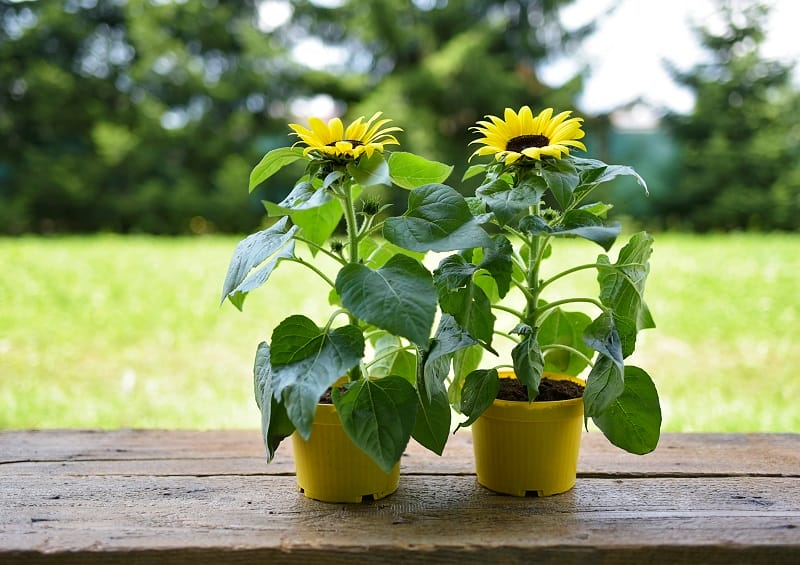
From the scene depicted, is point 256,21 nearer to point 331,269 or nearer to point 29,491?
point 331,269

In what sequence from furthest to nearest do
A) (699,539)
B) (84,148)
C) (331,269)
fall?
(84,148) < (331,269) < (699,539)

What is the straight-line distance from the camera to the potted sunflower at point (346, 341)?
2.57 feet

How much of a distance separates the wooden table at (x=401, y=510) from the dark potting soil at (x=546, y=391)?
4.9 inches

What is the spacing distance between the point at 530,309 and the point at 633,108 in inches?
291

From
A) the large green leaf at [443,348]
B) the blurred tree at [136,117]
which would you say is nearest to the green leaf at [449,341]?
the large green leaf at [443,348]

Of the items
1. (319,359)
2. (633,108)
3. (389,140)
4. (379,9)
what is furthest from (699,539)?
(633,108)

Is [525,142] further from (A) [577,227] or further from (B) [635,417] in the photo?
(B) [635,417]

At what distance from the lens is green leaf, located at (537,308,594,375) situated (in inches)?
40.9

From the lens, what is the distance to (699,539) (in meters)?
0.80

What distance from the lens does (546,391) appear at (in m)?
0.98

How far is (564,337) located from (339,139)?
424mm

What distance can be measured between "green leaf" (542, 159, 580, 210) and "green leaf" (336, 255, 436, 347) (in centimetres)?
A: 18

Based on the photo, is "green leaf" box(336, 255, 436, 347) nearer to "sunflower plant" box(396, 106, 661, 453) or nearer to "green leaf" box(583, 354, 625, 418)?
"sunflower plant" box(396, 106, 661, 453)

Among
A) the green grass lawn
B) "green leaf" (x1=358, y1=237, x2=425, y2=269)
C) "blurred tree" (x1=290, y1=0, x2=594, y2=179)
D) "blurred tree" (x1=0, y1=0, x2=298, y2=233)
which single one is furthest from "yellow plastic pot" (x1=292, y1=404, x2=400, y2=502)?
"blurred tree" (x1=0, y1=0, x2=298, y2=233)
